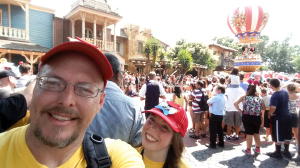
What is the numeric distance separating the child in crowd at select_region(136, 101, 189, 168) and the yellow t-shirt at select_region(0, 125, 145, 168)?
76cm

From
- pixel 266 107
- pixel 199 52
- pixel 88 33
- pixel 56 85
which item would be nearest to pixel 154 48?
pixel 88 33

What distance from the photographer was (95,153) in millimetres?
1072

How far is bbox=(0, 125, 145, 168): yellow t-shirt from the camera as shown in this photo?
0.94 metres

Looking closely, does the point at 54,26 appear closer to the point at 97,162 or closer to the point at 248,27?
the point at 248,27

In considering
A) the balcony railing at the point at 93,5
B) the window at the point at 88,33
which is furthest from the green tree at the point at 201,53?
the window at the point at 88,33

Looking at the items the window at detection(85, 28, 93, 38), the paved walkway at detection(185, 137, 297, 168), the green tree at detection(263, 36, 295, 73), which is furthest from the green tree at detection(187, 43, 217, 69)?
the green tree at detection(263, 36, 295, 73)

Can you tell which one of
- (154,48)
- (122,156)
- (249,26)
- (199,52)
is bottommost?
(122,156)

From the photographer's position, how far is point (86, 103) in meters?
1.08

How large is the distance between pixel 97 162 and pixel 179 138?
45.3 inches

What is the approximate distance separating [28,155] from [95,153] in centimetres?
35

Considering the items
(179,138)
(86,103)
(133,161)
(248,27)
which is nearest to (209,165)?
(179,138)

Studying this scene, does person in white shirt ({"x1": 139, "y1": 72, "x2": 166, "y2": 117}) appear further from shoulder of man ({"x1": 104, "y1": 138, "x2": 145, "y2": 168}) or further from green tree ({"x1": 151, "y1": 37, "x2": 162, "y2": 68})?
green tree ({"x1": 151, "y1": 37, "x2": 162, "y2": 68})

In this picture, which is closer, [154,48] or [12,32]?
[12,32]

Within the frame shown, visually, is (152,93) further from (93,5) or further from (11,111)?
(93,5)
